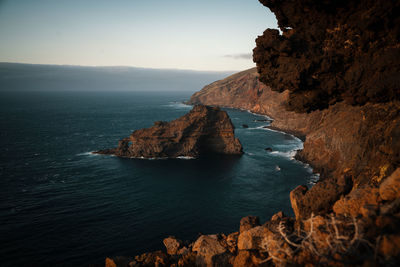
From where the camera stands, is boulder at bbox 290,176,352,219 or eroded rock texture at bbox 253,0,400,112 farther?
eroded rock texture at bbox 253,0,400,112

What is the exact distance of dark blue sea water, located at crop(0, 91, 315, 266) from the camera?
36.5m

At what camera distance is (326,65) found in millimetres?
19875

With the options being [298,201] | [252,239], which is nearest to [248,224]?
[298,201]

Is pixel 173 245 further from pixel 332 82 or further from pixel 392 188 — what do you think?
pixel 332 82

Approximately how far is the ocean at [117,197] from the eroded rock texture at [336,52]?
2850 cm

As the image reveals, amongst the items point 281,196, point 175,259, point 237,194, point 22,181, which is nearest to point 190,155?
point 237,194

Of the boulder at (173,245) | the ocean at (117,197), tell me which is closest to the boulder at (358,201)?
the boulder at (173,245)

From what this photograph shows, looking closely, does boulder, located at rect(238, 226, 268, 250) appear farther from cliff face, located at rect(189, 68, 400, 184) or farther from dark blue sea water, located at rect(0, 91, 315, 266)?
dark blue sea water, located at rect(0, 91, 315, 266)

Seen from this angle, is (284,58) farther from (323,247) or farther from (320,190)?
(323,247)

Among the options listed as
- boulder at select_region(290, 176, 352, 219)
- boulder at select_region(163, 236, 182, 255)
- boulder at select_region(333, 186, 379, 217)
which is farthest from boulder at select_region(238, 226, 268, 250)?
boulder at select_region(163, 236, 182, 255)

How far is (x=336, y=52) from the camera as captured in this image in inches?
800

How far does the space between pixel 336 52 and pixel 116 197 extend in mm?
46990

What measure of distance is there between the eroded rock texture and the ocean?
93.5ft

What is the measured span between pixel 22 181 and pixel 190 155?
45162mm
